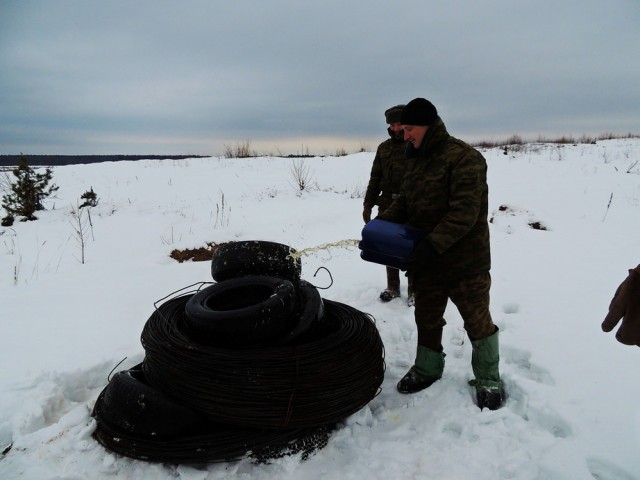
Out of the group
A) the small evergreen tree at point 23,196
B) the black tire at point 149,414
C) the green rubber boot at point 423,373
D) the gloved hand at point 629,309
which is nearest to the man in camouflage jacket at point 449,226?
the green rubber boot at point 423,373

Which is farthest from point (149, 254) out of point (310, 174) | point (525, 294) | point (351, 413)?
point (310, 174)

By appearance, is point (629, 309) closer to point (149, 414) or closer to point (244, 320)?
point (244, 320)

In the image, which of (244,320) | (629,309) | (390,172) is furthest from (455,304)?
(390,172)

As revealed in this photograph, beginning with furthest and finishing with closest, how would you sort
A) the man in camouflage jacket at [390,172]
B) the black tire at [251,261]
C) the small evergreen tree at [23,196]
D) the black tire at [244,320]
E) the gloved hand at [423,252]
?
1. the small evergreen tree at [23,196]
2. the man in camouflage jacket at [390,172]
3. the black tire at [251,261]
4. the black tire at [244,320]
5. the gloved hand at [423,252]

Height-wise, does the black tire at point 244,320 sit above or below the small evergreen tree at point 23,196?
below

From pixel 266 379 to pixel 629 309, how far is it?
6.19 feet

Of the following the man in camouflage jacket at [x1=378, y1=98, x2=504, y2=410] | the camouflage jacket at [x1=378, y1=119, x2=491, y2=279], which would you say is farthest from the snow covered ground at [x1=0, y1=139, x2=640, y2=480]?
the camouflage jacket at [x1=378, y1=119, x2=491, y2=279]

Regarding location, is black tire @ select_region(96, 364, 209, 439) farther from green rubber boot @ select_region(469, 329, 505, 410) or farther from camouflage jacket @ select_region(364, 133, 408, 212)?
camouflage jacket @ select_region(364, 133, 408, 212)

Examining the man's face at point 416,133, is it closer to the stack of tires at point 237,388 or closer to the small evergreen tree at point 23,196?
the stack of tires at point 237,388

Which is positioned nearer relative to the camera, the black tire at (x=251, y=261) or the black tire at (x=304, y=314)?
the black tire at (x=304, y=314)

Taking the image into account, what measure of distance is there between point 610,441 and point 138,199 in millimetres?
11226

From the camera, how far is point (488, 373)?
260 cm

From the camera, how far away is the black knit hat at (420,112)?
2.35 m

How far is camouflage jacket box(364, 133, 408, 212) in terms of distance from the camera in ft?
12.5
